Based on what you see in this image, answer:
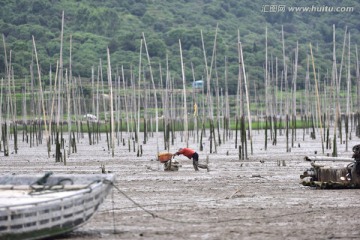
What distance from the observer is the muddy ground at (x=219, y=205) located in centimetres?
2080

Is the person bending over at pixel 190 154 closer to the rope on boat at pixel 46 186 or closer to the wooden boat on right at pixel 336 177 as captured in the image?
the wooden boat on right at pixel 336 177

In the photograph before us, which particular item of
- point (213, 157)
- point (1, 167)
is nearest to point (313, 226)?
point (1, 167)

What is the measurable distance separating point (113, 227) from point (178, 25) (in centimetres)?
15372

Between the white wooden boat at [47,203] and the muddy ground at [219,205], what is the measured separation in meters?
0.62

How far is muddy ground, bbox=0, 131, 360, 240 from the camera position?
2080cm

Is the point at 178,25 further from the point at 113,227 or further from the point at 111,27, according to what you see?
the point at 113,227

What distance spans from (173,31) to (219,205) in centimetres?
13214

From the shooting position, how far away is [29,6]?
542 feet

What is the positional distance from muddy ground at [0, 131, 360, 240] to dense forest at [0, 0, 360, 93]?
236 feet

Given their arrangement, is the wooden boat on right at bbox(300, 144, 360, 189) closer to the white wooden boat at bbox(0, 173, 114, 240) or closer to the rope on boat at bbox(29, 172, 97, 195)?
the white wooden boat at bbox(0, 173, 114, 240)

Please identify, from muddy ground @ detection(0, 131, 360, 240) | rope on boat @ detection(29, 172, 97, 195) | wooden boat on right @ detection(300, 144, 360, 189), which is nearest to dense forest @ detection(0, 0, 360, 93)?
muddy ground @ detection(0, 131, 360, 240)

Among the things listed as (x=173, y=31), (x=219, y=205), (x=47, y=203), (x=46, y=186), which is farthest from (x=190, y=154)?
(x=173, y=31)

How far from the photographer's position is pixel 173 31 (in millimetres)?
156875

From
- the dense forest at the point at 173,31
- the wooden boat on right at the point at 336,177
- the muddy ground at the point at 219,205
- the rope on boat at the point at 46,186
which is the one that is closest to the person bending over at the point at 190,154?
the muddy ground at the point at 219,205
